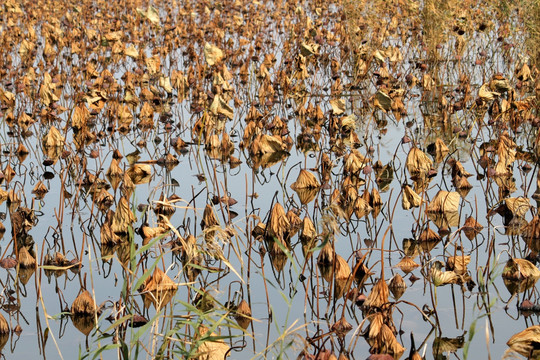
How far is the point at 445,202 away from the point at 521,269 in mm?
845

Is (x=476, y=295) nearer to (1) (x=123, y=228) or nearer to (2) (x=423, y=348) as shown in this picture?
(2) (x=423, y=348)

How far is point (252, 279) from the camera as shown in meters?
3.52

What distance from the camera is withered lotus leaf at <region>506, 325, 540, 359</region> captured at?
2.70 meters

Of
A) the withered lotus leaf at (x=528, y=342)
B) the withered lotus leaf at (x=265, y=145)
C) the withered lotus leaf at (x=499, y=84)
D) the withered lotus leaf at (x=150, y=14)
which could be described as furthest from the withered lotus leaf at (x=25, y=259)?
the withered lotus leaf at (x=150, y=14)

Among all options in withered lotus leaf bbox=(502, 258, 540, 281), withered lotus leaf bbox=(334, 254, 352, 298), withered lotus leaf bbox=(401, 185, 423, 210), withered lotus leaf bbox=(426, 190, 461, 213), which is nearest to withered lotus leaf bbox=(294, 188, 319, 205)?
withered lotus leaf bbox=(401, 185, 423, 210)

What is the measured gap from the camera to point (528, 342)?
2.73 m

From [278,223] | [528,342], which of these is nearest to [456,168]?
[278,223]

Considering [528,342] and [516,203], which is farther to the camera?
[516,203]

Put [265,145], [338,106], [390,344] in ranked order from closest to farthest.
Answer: [390,344] < [265,145] < [338,106]

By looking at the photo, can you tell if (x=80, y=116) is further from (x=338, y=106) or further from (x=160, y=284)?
(x=160, y=284)

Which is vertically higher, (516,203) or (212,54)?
(212,54)

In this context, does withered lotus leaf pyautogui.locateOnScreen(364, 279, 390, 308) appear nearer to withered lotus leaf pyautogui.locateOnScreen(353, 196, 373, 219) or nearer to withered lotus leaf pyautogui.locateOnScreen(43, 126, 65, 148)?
withered lotus leaf pyautogui.locateOnScreen(353, 196, 373, 219)

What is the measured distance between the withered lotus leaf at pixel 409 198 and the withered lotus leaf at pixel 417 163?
2.01ft

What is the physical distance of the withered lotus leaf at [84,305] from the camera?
314 cm
